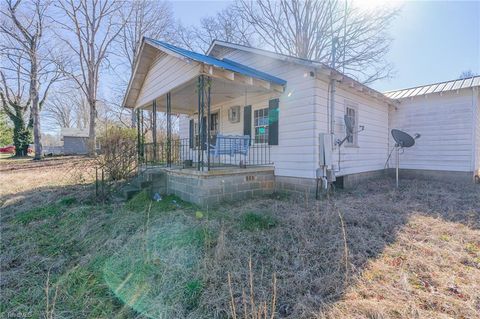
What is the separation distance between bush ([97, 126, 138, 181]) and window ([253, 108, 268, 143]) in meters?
3.72

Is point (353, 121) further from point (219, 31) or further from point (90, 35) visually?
point (90, 35)

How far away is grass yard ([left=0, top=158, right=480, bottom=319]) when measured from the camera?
2137mm

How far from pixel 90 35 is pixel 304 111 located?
784 inches

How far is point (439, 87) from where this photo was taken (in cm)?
804

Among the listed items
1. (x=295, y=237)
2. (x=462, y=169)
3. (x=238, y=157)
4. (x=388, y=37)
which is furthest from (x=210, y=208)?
(x=388, y=37)

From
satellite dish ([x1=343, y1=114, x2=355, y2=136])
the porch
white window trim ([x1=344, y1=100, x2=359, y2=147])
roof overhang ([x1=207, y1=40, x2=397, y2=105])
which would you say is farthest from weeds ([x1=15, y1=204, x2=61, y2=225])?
white window trim ([x1=344, y1=100, x2=359, y2=147])

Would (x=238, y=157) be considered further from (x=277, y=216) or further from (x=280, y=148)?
(x=277, y=216)

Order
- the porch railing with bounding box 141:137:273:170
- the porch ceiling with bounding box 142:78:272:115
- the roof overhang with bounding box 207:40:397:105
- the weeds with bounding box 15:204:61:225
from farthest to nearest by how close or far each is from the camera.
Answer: the porch ceiling with bounding box 142:78:272:115 < the porch railing with bounding box 141:137:273:170 < the roof overhang with bounding box 207:40:397:105 < the weeds with bounding box 15:204:61:225

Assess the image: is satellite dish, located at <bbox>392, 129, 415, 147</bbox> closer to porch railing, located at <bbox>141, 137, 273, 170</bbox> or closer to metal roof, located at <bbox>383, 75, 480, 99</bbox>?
metal roof, located at <bbox>383, 75, 480, 99</bbox>

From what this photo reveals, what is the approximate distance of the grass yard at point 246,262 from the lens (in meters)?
2.14

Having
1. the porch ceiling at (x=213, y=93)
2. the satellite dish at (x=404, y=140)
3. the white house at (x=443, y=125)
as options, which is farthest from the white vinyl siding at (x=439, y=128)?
the porch ceiling at (x=213, y=93)

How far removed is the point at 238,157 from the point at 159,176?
2.61 m

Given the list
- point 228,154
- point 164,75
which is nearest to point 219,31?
point 164,75

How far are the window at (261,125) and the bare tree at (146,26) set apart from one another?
52.0 ft
